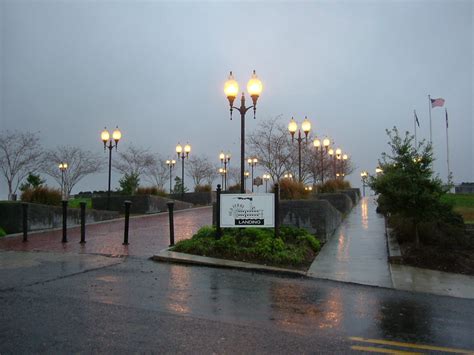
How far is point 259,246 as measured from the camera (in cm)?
1093

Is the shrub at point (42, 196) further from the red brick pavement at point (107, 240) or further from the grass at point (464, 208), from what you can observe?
the grass at point (464, 208)

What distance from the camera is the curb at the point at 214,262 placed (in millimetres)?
9766

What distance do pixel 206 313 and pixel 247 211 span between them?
5497mm

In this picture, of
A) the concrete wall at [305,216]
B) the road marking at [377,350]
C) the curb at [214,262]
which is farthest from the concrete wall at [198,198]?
the road marking at [377,350]

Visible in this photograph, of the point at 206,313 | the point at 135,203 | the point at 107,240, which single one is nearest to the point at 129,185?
the point at 135,203

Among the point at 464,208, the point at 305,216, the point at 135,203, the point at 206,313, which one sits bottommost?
the point at 206,313

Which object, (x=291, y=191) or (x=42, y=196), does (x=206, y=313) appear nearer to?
(x=291, y=191)

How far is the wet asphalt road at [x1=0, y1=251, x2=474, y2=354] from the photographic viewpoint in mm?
5160

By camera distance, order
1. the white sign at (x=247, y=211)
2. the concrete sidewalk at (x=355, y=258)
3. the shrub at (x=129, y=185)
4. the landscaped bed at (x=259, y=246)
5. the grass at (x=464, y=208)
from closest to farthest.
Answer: the concrete sidewalk at (x=355, y=258) < the landscaped bed at (x=259, y=246) < the white sign at (x=247, y=211) < the grass at (x=464, y=208) < the shrub at (x=129, y=185)

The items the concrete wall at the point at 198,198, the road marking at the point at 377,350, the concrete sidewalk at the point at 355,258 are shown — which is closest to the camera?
the road marking at the point at 377,350

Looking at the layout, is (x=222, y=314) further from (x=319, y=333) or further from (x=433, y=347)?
(x=433, y=347)

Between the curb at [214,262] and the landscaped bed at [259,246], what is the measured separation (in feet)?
1.08

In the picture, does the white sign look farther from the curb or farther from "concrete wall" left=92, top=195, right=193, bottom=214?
"concrete wall" left=92, top=195, right=193, bottom=214

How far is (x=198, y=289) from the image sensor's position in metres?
7.97
